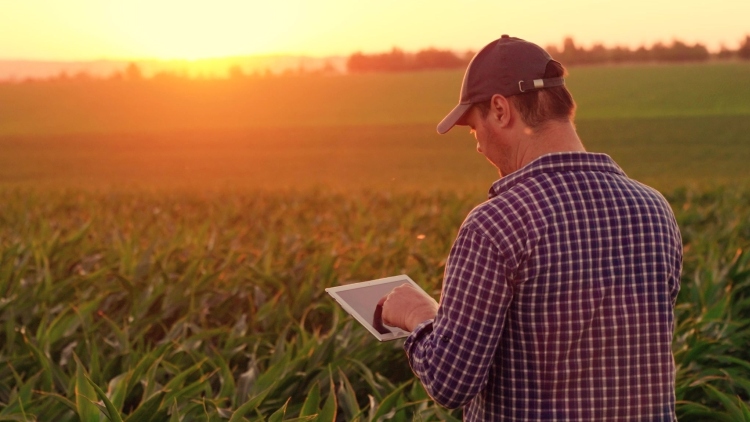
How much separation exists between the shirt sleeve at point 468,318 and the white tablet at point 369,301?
0.23 m

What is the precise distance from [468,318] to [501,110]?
457 millimetres

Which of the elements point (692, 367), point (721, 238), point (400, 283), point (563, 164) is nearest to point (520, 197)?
point (563, 164)

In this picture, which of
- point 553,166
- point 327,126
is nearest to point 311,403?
point 553,166

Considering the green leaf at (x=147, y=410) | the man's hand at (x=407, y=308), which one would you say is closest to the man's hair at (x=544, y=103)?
the man's hand at (x=407, y=308)

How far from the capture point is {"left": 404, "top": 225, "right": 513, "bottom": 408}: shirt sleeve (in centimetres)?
184

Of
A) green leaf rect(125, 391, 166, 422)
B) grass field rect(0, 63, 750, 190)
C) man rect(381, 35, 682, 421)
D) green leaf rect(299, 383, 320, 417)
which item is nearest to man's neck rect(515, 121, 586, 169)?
man rect(381, 35, 682, 421)

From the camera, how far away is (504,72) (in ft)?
6.42

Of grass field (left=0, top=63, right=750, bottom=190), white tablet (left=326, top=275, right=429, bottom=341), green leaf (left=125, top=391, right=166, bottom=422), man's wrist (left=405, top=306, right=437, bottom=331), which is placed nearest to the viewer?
man's wrist (left=405, top=306, right=437, bottom=331)

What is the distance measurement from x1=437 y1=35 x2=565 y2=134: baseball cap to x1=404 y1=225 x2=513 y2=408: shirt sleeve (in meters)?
0.32

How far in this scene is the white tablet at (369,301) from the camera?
7.13 ft

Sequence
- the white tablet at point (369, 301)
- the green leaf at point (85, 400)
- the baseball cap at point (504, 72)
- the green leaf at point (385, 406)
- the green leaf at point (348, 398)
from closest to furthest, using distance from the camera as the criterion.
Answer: the baseball cap at point (504, 72), the white tablet at point (369, 301), the green leaf at point (85, 400), the green leaf at point (385, 406), the green leaf at point (348, 398)

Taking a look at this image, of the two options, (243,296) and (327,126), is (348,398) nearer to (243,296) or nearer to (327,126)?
(243,296)

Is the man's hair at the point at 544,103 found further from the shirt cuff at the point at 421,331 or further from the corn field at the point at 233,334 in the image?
the corn field at the point at 233,334

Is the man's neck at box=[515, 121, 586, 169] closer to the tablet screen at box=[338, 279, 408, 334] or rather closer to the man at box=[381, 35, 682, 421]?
the man at box=[381, 35, 682, 421]
